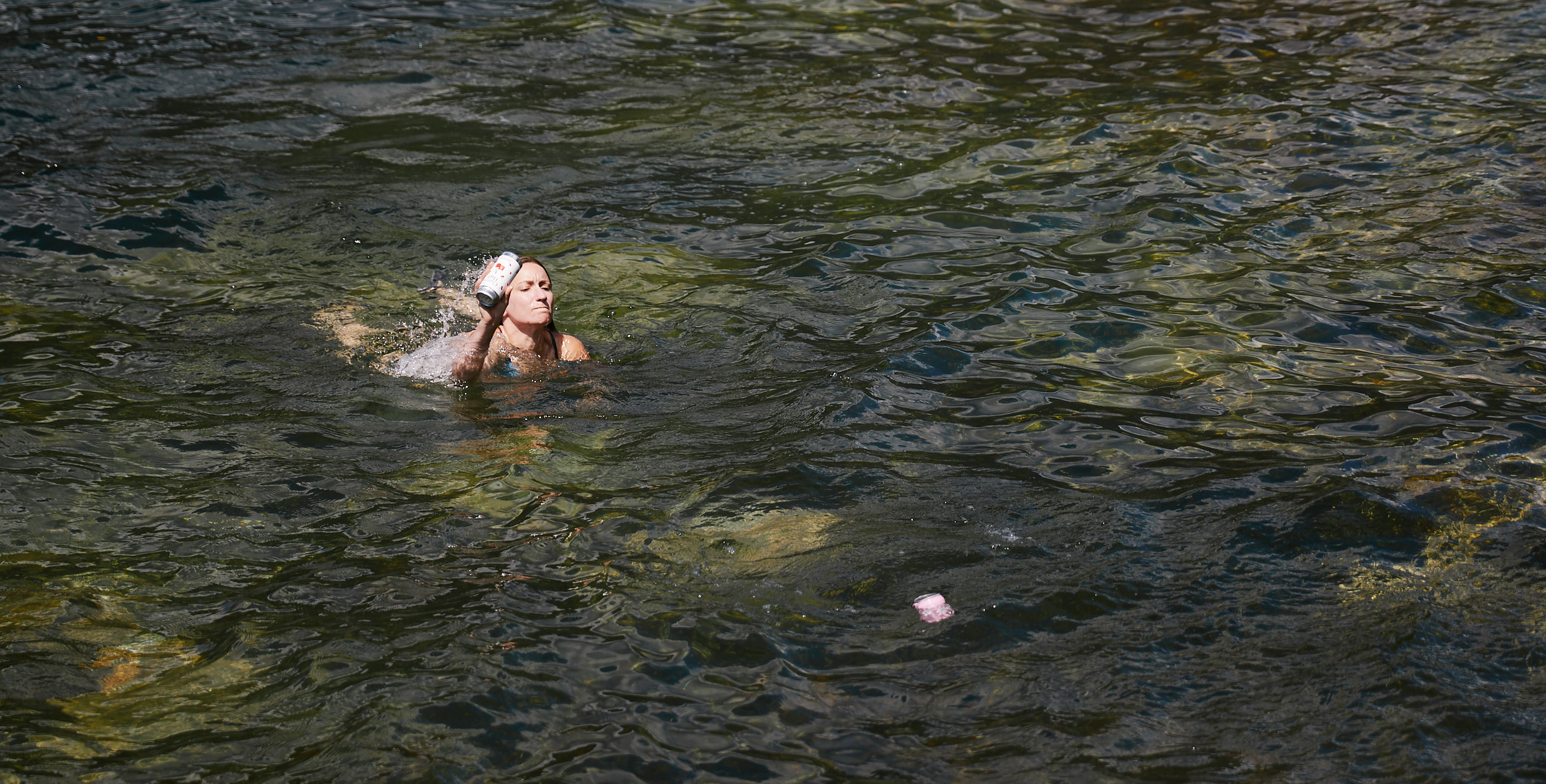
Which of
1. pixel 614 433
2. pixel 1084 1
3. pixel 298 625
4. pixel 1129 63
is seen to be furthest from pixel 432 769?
pixel 1084 1

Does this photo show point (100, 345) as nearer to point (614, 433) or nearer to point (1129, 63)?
point (614, 433)

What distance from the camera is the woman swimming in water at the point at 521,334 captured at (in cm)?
670

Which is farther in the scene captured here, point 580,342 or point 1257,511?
point 580,342

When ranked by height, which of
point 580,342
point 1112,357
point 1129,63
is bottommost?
point 580,342

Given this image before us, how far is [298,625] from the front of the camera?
4461mm

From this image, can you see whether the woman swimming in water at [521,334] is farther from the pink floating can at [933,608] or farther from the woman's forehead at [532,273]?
the pink floating can at [933,608]

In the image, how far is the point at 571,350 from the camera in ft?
24.5

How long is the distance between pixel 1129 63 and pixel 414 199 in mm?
7434

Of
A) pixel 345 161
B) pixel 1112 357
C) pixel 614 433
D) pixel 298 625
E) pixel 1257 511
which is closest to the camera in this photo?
pixel 298 625

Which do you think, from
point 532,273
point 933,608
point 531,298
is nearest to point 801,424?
point 933,608

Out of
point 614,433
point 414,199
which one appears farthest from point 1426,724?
point 414,199

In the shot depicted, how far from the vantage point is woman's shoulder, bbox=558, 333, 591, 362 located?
7.43 metres

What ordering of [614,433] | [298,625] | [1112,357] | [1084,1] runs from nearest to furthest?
1. [298,625]
2. [614,433]
3. [1112,357]
4. [1084,1]

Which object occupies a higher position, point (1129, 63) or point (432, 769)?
point (1129, 63)
